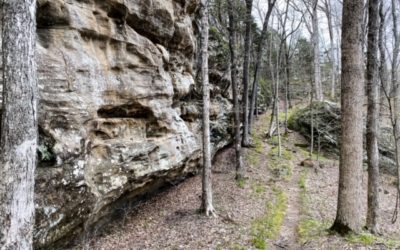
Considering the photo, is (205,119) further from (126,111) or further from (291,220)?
(291,220)

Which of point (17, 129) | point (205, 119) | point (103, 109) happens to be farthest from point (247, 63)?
point (17, 129)

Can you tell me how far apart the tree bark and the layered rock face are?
241 inches

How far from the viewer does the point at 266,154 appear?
1959 cm

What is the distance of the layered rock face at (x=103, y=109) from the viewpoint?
634 cm

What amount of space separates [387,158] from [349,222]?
1524 cm

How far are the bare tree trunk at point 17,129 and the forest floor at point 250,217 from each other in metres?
3.43

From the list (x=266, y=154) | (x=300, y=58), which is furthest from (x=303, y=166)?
(x=300, y=58)

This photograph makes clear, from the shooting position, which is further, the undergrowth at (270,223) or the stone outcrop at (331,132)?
the stone outcrop at (331,132)

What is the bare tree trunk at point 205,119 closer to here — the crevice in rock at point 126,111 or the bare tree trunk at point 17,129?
the crevice in rock at point 126,111

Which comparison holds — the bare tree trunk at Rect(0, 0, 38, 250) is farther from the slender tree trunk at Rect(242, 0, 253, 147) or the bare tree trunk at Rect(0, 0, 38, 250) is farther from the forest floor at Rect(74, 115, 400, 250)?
the slender tree trunk at Rect(242, 0, 253, 147)

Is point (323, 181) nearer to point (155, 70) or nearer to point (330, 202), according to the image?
point (330, 202)

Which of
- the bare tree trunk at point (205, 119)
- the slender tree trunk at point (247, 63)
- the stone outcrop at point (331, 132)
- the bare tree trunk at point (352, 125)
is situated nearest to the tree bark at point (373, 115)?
the bare tree trunk at point (352, 125)

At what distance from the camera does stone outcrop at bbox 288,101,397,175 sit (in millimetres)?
19766

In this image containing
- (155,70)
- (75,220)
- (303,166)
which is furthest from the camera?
(303,166)
